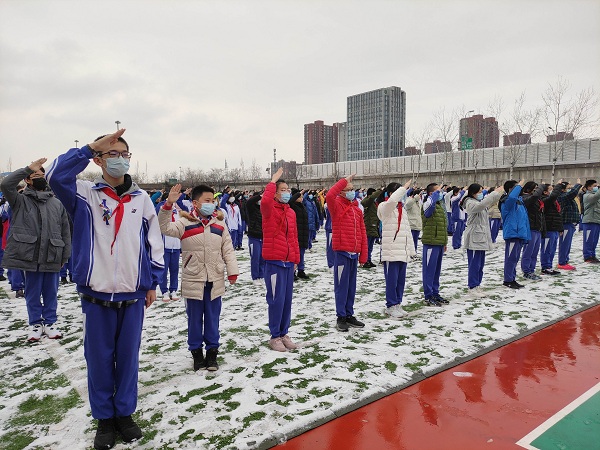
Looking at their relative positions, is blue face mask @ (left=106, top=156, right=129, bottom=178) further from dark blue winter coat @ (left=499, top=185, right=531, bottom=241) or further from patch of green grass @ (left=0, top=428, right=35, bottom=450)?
dark blue winter coat @ (left=499, top=185, right=531, bottom=241)

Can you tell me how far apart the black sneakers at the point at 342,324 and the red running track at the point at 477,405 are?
1.67 m

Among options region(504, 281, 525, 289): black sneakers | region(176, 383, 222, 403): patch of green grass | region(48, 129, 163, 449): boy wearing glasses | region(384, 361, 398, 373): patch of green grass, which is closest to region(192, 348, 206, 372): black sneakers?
region(176, 383, 222, 403): patch of green grass

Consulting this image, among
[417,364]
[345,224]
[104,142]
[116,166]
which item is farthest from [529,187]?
[104,142]

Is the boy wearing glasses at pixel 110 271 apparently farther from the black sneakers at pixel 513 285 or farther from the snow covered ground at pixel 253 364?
the black sneakers at pixel 513 285

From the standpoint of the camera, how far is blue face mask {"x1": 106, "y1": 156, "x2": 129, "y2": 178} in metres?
→ 3.06

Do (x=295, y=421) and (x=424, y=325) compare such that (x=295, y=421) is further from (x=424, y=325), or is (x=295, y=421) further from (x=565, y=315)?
(x=565, y=315)

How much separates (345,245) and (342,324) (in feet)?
3.84

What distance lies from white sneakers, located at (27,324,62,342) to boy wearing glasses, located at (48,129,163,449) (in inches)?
121

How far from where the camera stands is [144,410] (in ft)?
11.7

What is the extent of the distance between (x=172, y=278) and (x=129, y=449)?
5.02 meters

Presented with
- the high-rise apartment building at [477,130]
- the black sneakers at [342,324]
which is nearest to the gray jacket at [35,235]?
the black sneakers at [342,324]

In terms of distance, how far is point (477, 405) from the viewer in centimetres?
372

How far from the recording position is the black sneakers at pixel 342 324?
5752 millimetres

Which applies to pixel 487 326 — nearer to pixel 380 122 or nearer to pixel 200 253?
pixel 200 253
